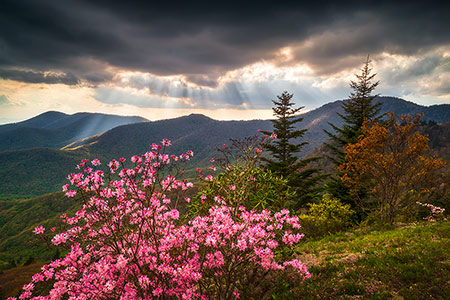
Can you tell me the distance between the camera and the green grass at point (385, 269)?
7.07m

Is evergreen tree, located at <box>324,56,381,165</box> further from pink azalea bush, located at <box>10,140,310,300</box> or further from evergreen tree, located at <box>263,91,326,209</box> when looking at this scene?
pink azalea bush, located at <box>10,140,310,300</box>

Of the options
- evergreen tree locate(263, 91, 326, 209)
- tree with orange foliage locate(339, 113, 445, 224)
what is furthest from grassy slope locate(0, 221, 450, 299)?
evergreen tree locate(263, 91, 326, 209)

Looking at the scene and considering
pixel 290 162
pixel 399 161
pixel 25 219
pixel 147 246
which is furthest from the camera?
pixel 25 219

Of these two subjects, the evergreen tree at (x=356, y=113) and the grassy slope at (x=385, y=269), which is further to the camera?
the evergreen tree at (x=356, y=113)

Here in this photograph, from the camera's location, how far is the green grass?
23.2ft

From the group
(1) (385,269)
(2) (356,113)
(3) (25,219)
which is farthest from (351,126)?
(3) (25,219)

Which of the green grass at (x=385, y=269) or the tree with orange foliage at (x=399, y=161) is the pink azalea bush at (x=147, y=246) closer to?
the green grass at (x=385, y=269)

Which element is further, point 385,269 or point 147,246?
point 385,269

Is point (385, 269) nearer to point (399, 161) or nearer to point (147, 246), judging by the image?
point (147, 246)

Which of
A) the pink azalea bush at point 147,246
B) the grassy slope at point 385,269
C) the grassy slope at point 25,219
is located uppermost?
the pink azalea bush at point 147,246

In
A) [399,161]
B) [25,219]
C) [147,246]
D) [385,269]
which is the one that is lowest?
[25,219]

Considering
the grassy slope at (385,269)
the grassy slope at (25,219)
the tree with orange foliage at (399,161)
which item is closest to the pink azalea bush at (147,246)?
the grassy slope at (385,269)

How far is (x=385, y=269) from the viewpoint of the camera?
812 centimetres

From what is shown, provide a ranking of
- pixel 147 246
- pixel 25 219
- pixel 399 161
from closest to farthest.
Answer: pixel 147 246, pixel 399 161, pixel 25 219
